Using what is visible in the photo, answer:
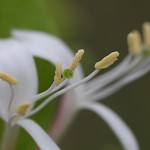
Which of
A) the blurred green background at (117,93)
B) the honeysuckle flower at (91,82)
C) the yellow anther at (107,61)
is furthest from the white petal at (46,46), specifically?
the blurred green background at (117,93)

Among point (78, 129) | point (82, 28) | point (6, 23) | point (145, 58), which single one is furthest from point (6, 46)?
point (78, 129)

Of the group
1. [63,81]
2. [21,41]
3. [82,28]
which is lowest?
[63,81]

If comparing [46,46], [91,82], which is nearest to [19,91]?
[46,46]

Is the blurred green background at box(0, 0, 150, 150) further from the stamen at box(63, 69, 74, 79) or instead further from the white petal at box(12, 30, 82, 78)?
the stamen at box(63, 69, 74, 79)

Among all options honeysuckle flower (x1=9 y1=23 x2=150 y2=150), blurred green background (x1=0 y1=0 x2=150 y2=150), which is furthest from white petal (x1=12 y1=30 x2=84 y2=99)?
blurred green background (x1=0 y1=0 x2=150 y2=150)

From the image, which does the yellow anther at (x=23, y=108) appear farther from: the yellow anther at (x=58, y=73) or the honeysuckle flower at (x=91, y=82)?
the honeysuckle flower at (x=91, y=82)

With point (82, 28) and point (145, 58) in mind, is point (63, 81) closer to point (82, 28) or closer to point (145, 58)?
point (145, 58)
